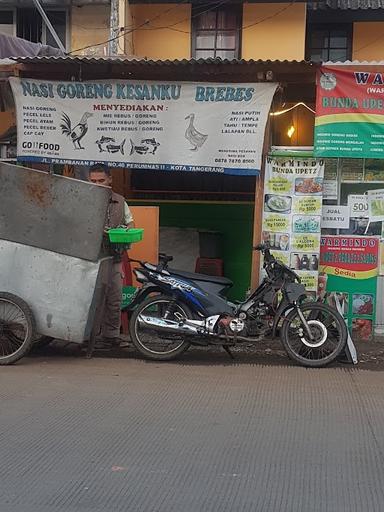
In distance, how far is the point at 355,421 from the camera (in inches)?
197

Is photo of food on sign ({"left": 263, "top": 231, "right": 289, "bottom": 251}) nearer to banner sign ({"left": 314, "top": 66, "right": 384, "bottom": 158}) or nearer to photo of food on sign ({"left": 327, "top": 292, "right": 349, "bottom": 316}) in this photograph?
photo of food on sign ({"left": 327, "top": 292, "right": 349, "bottom": 316})

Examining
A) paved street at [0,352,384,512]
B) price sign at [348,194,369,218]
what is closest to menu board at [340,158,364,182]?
price sign at [348,194,369,218]

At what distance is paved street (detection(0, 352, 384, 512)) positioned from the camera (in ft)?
11.9

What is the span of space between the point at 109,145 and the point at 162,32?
6.06 m

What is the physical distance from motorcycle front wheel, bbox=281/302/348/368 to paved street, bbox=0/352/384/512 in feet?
0.58

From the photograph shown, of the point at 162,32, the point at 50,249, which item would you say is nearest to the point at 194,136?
the point at 50,249

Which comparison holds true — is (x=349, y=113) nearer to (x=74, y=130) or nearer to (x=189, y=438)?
(x=74, y=130)

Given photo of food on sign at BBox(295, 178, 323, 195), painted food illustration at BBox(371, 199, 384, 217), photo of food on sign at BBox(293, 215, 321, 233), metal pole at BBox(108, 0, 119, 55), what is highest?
metal pole at BBox(108, 0, 119, 55)

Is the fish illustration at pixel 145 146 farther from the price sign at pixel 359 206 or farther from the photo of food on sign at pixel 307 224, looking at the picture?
the price sign at pixel 359 206

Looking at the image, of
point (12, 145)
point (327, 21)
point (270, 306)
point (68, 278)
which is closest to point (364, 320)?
point (270, 306)

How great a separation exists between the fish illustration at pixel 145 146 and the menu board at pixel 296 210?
1470 mm

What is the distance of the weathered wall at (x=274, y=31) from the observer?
12.9m

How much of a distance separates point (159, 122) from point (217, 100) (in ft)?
2.57

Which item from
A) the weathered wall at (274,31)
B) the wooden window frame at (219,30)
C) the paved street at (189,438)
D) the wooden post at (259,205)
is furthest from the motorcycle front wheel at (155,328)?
the wooden window frame at (219,30)
